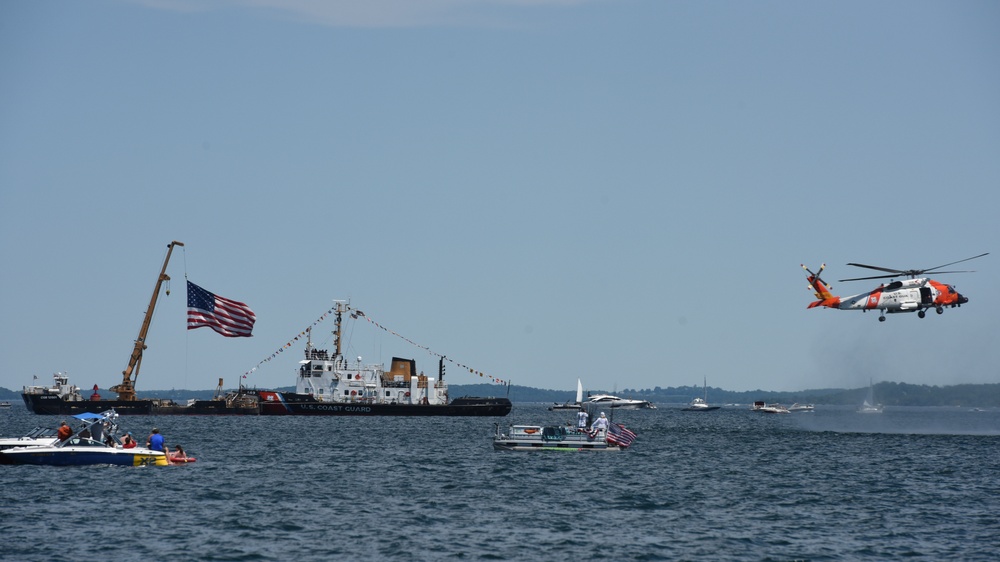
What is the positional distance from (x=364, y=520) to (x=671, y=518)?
10783 millimetres

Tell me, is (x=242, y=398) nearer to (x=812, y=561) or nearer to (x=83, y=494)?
(x=83, y=494)

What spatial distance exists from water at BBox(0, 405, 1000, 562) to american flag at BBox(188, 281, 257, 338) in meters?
37.2

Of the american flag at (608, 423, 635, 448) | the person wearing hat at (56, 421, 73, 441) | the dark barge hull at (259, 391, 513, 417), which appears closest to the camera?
the person wearing hat at (56, 421, 73, 441)

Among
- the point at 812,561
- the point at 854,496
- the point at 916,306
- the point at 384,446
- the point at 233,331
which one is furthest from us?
the point at 233,331

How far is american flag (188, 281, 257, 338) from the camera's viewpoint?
98875mm

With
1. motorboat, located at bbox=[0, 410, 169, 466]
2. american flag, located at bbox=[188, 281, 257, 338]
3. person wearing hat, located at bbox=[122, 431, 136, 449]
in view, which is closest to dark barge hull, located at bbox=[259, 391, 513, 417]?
american flag, located at bbox=[188, 281, 257, 338]

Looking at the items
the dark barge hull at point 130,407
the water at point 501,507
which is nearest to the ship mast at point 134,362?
the dark barge hull at point 130,407

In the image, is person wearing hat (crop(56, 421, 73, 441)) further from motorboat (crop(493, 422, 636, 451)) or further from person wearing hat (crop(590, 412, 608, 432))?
person wearing hat (crop(590, 412, 608, 432))

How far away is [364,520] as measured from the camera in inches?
1345

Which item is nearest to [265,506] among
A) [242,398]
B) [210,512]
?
[210,512]

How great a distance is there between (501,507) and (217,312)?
6779 cm

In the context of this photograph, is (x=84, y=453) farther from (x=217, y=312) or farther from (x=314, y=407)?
(x=314, y=407)

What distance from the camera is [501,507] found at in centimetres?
3747

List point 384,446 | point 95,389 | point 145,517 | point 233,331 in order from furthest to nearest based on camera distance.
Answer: point 95,389 → point 233,331 → point 384,446 → point 145,517
